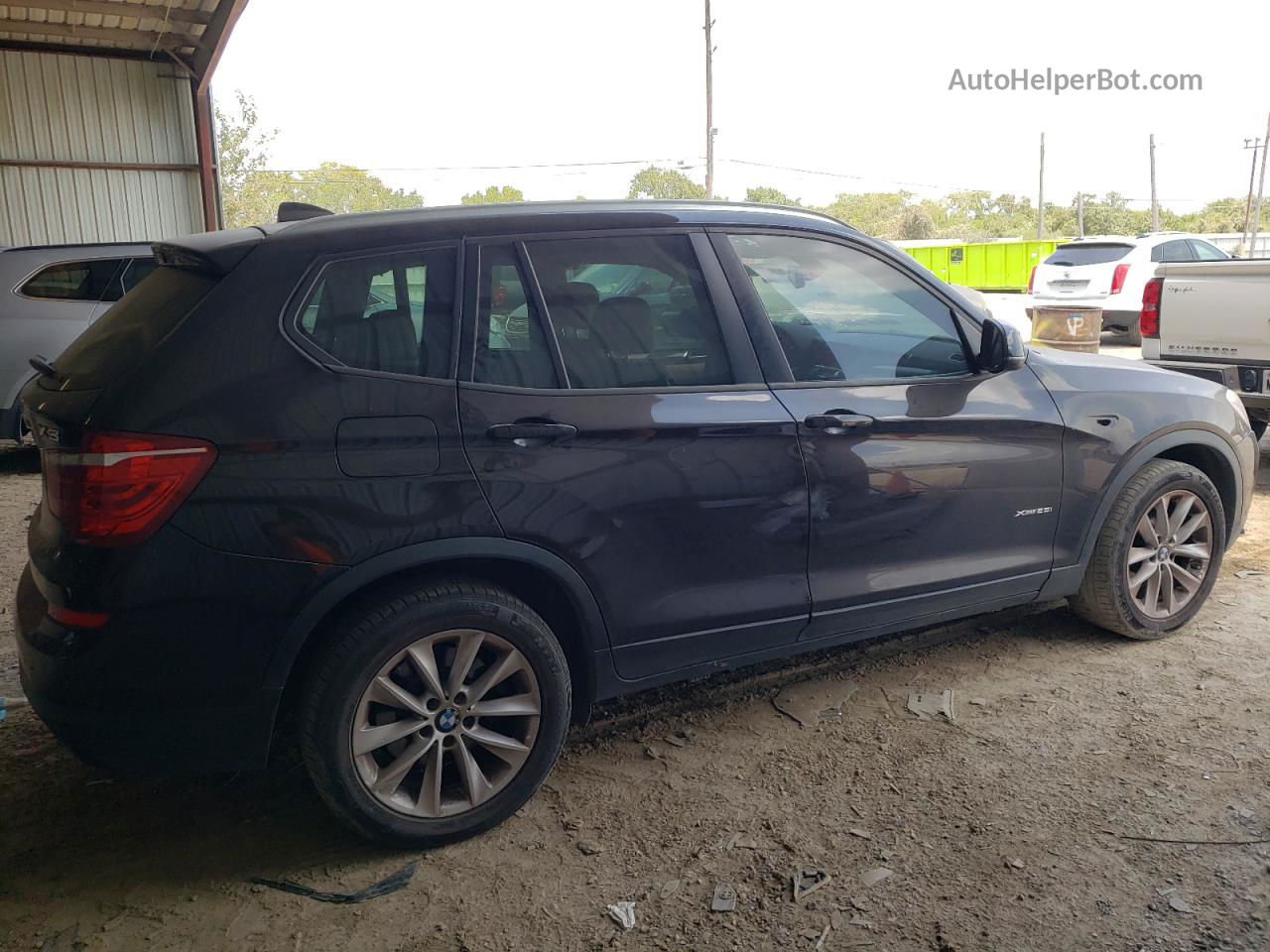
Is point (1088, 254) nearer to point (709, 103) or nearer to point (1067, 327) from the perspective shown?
point (1067, 327)

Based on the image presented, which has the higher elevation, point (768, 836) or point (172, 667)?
point (172, 667)

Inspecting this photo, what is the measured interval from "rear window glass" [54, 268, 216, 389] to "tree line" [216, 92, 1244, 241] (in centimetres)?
3551

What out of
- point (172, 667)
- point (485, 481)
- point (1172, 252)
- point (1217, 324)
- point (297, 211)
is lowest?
point (172, 667)

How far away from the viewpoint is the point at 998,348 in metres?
3.65

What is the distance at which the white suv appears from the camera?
53.9ft

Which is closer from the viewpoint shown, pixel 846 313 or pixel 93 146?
pixel 846 313

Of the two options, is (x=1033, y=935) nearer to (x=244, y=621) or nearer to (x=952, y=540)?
(x=952, y=540)

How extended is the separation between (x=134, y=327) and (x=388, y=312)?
2.20ft

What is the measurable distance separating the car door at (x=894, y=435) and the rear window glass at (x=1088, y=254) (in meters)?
14.7

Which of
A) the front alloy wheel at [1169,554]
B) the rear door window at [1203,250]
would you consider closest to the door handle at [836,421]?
the front alloy wheel at [1169,554]

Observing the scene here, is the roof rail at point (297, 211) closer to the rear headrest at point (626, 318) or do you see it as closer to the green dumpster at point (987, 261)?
the rear headrest at point (626, 318)

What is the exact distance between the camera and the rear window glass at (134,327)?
268 cm

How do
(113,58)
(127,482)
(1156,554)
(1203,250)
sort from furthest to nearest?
(1203,250), (113,58), (1156,554), (127,482)

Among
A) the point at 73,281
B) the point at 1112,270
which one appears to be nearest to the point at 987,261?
the point at 1112,270
